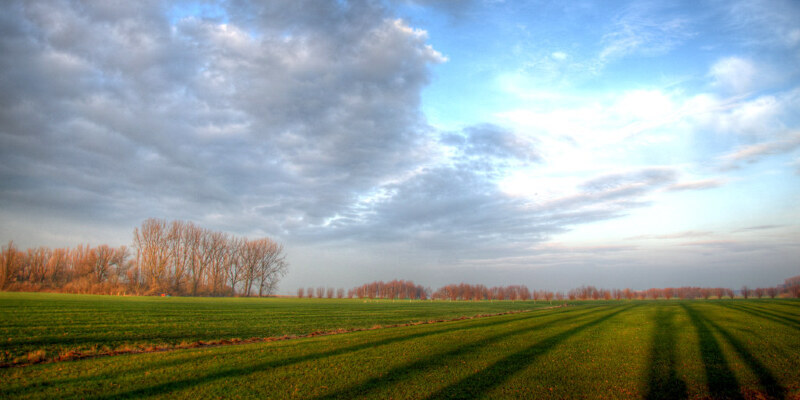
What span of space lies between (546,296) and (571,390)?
169961 mm

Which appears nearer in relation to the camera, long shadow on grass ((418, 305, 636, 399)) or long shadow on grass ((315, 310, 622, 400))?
long shadow on grass ((315, 310, 622, 400))

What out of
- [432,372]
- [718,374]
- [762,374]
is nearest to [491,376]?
[432,372]

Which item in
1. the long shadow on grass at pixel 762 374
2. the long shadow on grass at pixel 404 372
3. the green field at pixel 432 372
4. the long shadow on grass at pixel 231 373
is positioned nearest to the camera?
the long shadow on grass at pixel 231 373

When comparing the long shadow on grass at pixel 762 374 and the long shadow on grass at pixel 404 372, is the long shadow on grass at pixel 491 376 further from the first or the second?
the long shadow on grass at pixel 762 374

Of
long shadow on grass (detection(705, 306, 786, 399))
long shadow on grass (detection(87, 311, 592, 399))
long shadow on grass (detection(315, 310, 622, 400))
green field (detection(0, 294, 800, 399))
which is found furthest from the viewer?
long shadow on grass (detection(705, 306, 786, 399))

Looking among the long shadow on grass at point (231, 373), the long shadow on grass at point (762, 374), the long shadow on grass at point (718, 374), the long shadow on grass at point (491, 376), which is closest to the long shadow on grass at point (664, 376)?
the long shadow on grass at point (718, 374)

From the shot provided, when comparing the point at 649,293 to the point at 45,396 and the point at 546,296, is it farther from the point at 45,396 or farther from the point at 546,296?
the point at 45,396

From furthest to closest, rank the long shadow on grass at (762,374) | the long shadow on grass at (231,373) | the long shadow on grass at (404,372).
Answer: the long shadow on grass at (762,374) → the long shadow on grass at (404,372) → the long shadow on grass at (231,373)

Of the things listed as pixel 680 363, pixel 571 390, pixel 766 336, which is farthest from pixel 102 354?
pixel 766 336

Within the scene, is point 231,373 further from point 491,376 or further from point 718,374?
point 718,374

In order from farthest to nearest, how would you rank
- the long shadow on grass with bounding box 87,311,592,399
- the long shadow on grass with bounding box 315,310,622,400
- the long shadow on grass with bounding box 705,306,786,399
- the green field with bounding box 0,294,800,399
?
1. the long shadow on grass with bounding box 705,306,786,399
2. the green field with bounding box 0,294,800,399
3. the long shadow on grass with bounding box 315,310,622,400
4. the long shadow on grass with bounding box 87,311,592,399

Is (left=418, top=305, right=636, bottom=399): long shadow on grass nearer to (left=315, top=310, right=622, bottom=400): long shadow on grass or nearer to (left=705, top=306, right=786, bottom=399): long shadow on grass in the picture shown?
(left=315, top=310, right=622, bottom=400): long shadow on grass

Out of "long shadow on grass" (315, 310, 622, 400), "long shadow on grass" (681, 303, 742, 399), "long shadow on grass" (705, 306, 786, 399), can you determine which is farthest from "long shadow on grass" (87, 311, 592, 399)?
"long shadow on grass" (705, 306, 786, 399)

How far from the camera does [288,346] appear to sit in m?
14.1
